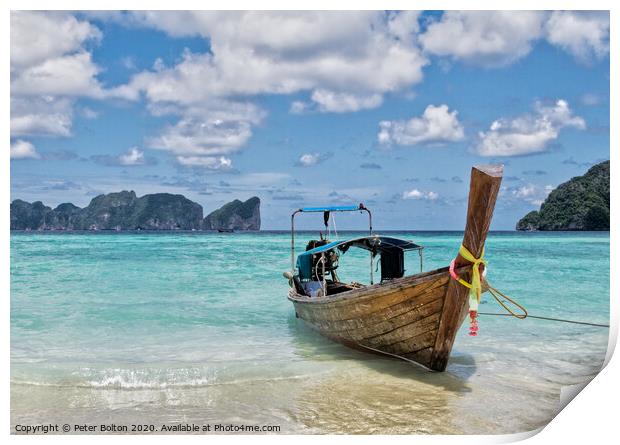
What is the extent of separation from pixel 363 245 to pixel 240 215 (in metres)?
131

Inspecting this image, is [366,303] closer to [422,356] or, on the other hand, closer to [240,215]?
[422,356]

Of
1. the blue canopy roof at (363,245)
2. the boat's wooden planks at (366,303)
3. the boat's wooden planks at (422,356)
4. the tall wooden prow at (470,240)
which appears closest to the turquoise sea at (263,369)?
the boat's wooden planks at (422,356)

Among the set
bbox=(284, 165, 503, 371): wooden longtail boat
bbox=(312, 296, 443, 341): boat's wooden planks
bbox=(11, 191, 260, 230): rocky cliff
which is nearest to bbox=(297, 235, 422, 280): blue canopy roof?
bbox=(284, 165, 503, 371): wooden longtail boat

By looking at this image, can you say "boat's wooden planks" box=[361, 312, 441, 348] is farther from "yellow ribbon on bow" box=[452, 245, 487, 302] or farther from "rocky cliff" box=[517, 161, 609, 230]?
"rocky cliff" box=[517, 161, 609, 230]

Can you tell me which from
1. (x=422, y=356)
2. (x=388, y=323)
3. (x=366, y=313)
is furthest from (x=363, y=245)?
(x=422, y=356)

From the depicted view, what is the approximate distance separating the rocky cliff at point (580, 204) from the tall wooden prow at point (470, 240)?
68.8 meters

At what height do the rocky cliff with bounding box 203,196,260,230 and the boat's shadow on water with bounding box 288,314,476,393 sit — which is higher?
the rocky cliff with bounding box 203,196,260,230

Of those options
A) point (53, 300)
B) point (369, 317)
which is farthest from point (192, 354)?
point (53, 300)

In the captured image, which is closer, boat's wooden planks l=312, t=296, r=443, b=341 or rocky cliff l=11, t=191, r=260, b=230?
boat's wooden planks l=312, t=296, r=443, b=341

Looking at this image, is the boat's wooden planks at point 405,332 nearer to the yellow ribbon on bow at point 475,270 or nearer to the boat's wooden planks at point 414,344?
the boat's wooden planks at point 414,344

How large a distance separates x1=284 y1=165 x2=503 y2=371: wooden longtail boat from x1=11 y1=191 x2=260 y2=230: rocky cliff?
409 ft

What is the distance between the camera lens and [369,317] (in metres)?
7.91

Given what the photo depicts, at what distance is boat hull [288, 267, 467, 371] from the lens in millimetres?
7000

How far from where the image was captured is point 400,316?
7.43 meters
